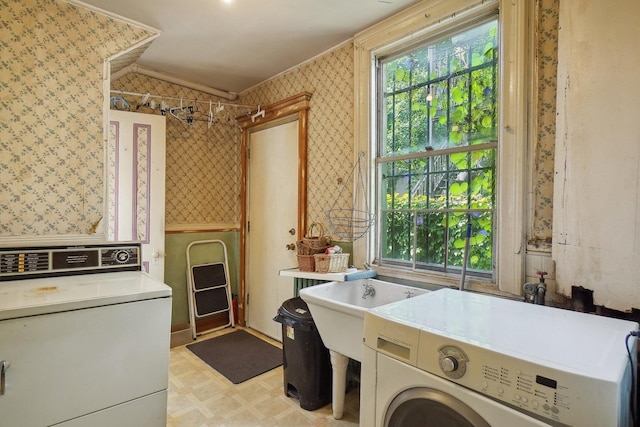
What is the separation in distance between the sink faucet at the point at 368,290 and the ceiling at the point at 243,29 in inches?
70.8

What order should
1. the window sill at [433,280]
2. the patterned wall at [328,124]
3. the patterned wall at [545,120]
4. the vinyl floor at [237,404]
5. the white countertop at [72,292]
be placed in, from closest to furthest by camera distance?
the white countertop at [72,292] < the patterned wall at [545,120] < the window sill at [433,280] < the vinyl floor at [237,404] < the patterned wall at [328,124]

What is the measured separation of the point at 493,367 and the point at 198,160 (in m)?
3.23

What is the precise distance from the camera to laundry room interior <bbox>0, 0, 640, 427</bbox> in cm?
117

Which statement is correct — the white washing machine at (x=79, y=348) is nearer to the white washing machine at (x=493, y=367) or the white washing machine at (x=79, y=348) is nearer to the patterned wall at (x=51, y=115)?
the patterned wall at (x=51, y=115)

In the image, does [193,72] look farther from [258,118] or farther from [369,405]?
[369,405]

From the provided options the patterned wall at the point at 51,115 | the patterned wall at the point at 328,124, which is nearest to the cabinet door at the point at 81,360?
the patterned wall at the point at 51,115

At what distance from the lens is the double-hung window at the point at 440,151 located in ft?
6.28

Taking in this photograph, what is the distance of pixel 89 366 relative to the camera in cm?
Result: 140

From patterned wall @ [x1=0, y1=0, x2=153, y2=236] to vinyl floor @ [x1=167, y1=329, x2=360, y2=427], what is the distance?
1.30m

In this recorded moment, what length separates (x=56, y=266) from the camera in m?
1.83

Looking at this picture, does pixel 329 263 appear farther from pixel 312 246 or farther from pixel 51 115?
pixel 51 115

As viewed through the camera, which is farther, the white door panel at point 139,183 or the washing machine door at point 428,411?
the white door panel at point 139,183

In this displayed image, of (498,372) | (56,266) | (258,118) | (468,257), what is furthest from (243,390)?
(258,118)

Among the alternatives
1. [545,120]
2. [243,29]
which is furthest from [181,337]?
[545,120]
